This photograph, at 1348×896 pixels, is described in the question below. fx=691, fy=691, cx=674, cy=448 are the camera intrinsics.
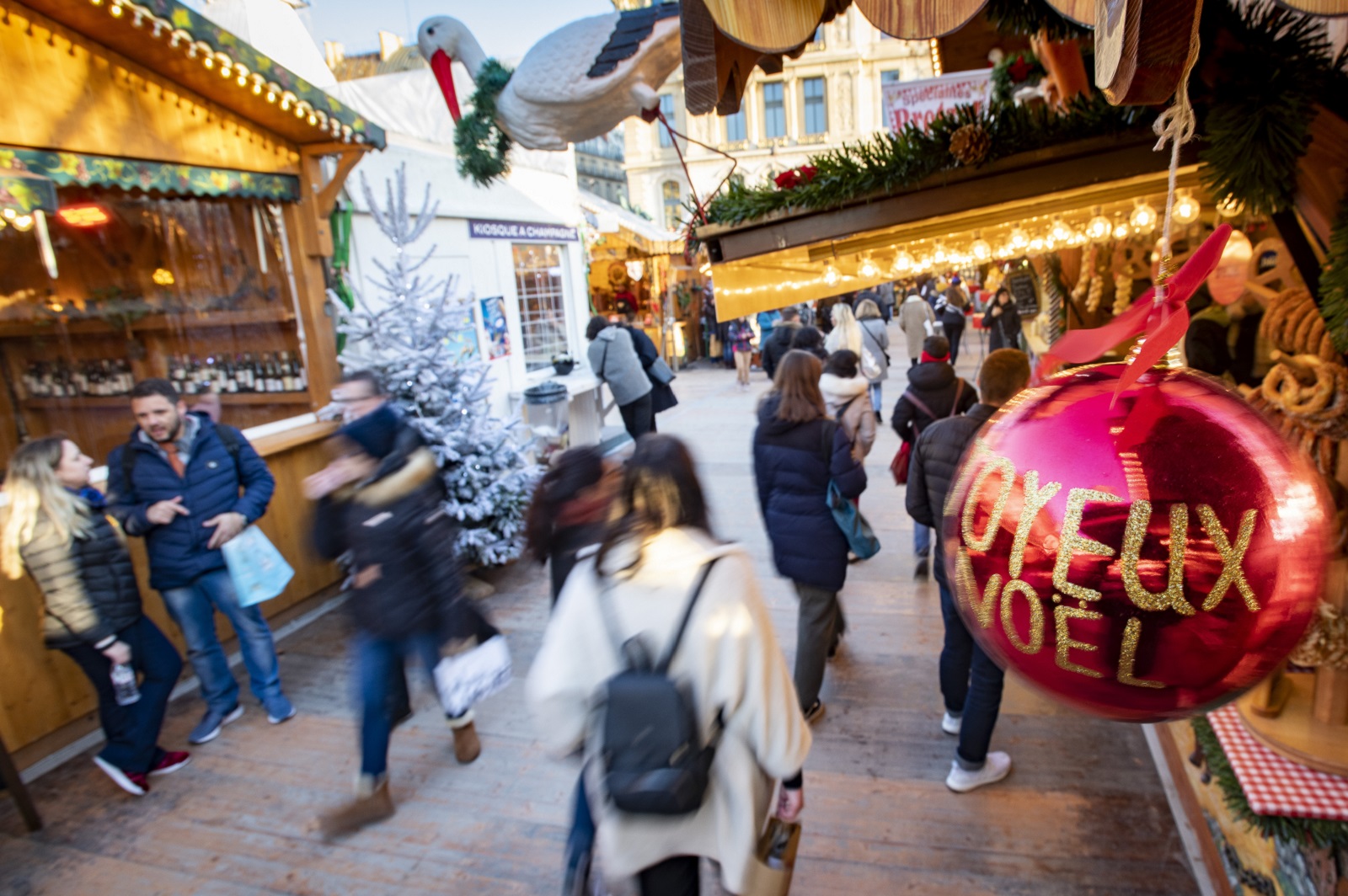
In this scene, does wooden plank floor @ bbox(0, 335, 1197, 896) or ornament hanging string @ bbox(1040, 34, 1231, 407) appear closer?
ornament hanging string @ bbox(1040, 34, 1231, 407)

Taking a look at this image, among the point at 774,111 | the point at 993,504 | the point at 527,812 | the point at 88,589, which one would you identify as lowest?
the point at 527,812

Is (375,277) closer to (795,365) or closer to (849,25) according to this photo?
(795,365)

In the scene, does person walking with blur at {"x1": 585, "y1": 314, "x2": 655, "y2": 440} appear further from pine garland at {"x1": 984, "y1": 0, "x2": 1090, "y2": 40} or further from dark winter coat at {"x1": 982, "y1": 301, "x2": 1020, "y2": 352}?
pine garland at {"x1": 984, "y1": 0, "x2": 1090, "y2": 40}

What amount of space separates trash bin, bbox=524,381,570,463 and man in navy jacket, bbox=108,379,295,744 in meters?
4.01

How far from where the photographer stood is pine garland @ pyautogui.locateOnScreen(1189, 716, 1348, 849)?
1.79 metres

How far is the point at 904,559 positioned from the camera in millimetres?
5273

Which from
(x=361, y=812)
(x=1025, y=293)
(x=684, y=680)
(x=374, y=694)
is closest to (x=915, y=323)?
(x=1025, y=293)

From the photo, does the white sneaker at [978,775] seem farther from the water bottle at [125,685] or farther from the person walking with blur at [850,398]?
the water bottle at [125,685]

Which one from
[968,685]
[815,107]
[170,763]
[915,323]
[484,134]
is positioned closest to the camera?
[484,134]

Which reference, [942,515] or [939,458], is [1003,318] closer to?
[939,458]

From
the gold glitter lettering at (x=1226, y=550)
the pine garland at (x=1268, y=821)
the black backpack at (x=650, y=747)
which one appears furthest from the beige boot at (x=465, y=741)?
the gold glitter lettering at (x=1226, y=550)

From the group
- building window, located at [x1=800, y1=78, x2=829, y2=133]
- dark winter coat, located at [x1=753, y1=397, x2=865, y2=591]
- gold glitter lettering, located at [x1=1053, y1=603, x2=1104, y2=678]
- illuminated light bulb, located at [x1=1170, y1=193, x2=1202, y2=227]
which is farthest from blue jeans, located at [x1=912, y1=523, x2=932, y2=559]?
building window, located at [x1=800, y1=78, x2=829, y2=133]

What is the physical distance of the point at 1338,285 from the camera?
53.6 inches

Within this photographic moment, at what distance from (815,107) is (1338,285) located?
34249 millimetres
